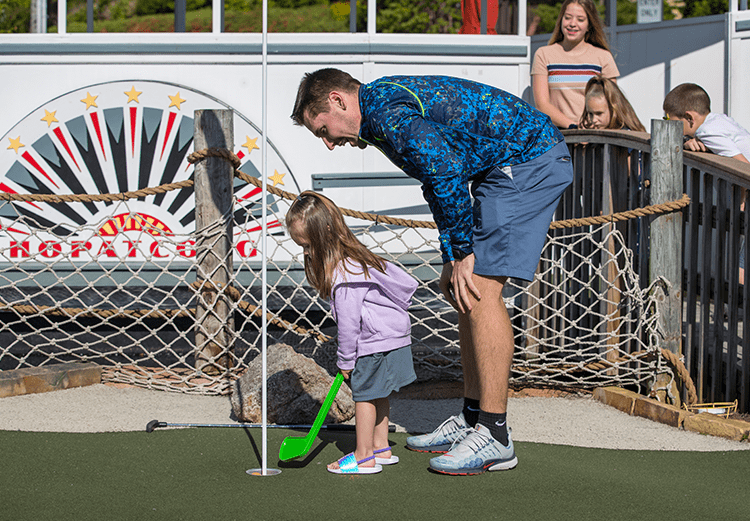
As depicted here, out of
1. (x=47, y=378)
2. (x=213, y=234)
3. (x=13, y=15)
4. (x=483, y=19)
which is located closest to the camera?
(x=47, y=378)

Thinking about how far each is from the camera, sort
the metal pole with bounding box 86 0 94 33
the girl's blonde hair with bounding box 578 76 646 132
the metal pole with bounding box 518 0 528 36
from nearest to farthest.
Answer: the girl's blonde hair with bounding box 578 76 646 132 → the metal pole with bounding box 518 0 528 36 → the metal pole with bounding box 86 0 94 33

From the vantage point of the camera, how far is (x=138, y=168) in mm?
5332

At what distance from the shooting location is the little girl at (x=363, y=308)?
8.80 feet

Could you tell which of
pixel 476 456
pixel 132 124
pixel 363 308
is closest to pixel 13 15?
pixel 132 124

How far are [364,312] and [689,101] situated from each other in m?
2.41

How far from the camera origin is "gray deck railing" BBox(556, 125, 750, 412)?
135 inches

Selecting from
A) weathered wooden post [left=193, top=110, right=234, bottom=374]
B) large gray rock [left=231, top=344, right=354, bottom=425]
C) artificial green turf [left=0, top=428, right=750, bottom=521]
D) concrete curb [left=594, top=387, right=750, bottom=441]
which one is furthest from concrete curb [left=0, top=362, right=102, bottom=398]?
concrete curb [left=594, top=387, right=750, bottom=441]

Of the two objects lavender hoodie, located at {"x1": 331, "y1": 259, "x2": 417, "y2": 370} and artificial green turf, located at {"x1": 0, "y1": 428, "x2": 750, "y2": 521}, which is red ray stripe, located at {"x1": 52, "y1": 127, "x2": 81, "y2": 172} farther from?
lavender hoodie, located at {"x1": 331, "y1": 259, "x2": 417, "y2": 370}

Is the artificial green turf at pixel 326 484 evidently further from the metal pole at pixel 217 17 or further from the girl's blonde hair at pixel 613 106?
the metal pole at pixel 217 17

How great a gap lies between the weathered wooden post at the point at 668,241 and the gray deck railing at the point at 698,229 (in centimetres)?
1

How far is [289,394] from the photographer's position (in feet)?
11.1

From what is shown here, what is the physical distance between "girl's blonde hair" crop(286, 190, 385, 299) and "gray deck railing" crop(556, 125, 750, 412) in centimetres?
152

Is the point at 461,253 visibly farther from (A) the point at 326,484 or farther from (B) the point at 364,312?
(A) the point at 326,484

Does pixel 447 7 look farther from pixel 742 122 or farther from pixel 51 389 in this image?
pixel 51 389
